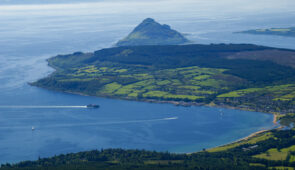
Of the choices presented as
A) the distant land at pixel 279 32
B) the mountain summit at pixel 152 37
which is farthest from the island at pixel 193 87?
the distant land at pixel 279 32

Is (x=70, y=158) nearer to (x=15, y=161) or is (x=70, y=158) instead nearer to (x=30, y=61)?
(x=15, y=161)

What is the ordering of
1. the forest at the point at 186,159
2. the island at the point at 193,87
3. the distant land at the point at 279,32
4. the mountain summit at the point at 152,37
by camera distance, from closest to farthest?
the forest at the point at 186,159, the island at the point at 193,87, the mountain summit at the point at 152,37, the distant land at the point at 279,32

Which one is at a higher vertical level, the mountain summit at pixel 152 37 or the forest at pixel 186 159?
the mountain summit at pixel 152 37

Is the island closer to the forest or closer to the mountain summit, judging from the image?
the forest

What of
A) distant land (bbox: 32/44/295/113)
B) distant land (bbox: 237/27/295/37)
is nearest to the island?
distant land (bbox: 32/44/295/113)

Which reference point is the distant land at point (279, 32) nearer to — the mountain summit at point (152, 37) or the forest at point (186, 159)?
the mountain summit at point (152, 37)

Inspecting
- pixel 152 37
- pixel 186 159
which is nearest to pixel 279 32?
pixel 152 37

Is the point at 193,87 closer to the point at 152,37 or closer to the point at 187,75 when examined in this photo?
the point at 187,75

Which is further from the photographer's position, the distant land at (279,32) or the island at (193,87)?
the distant land at (279,32)

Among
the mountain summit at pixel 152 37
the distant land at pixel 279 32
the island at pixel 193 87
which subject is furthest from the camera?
the distant land at pixel 279 32

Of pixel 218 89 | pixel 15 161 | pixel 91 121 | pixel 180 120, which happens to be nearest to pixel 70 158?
pixel 15 161
